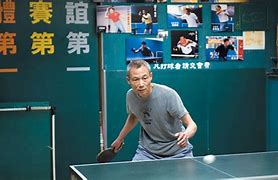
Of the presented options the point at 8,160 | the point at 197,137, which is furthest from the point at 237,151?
the point at 8,160

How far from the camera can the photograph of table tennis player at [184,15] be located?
5.49 m

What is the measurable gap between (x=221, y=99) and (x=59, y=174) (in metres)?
2.02

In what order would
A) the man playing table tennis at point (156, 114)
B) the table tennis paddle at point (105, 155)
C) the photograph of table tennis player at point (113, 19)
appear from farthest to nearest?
the photograph of table tennis player at point (113, 19), the table tennis paddle at point (105, 155), the man playing table tennis at point (156, 114)

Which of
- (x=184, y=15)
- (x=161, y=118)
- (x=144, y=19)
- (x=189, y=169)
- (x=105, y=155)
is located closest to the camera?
(x=189, y=169)

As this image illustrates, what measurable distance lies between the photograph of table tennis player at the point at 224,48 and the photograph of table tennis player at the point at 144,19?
0.67 metres

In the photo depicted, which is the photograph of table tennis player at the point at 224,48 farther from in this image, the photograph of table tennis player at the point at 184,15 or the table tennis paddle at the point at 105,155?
the table tennis paddle at the point at 105,155

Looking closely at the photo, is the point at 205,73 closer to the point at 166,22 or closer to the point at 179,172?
the point at 166,22

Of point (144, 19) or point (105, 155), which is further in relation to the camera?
point (144, 19)

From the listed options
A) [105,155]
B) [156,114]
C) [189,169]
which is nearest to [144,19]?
[156,114]

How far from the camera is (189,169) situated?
3.12 meters

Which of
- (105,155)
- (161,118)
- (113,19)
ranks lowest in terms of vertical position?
(105,155)

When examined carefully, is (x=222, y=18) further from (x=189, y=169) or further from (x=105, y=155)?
(x=189, y=169)

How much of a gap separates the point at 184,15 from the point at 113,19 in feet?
2.68

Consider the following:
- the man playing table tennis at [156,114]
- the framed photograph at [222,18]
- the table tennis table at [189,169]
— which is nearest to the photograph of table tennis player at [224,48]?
the framed photograph at [222,18]
